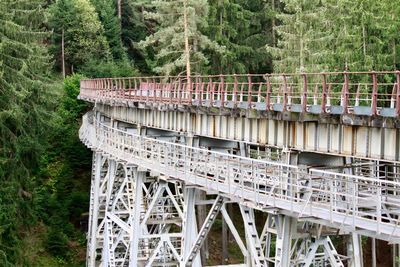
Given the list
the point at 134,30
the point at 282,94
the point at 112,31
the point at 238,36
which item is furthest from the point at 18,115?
the point at 134,30

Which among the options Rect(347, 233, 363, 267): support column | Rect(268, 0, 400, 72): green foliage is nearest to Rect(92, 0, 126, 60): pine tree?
Rect(268, 0, 400, 72): green foliage

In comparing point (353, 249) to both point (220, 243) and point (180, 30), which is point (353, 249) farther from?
point (180, 30)

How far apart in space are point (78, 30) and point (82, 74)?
427 centimetres

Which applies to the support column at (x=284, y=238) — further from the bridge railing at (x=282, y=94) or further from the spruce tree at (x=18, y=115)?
the spruce tree at (x=18, y=115)

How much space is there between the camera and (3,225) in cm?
2755

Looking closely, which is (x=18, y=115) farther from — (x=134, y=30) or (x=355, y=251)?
(x=134, y=30)

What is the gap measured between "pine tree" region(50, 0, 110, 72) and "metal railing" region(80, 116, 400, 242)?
3333 centimetres

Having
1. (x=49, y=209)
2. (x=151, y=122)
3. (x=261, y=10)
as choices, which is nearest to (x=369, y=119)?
(x=151, y=122)

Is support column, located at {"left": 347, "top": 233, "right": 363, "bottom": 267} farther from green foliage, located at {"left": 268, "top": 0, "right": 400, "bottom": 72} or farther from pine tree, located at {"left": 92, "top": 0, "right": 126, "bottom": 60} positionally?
pine tree, located at {"left": 92, "top": 0, "right": 126, "bottom": 60}

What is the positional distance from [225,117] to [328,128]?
5.13m

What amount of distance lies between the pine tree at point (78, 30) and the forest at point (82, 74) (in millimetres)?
3171

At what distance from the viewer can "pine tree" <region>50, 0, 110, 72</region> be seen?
57.8 m

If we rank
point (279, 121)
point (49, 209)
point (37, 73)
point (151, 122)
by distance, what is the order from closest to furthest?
point (279, 121) → point (151, 122) → point (37, 73) → point (49, 209)

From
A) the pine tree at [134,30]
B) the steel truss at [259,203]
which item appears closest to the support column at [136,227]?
the steel truss at [259,203]
